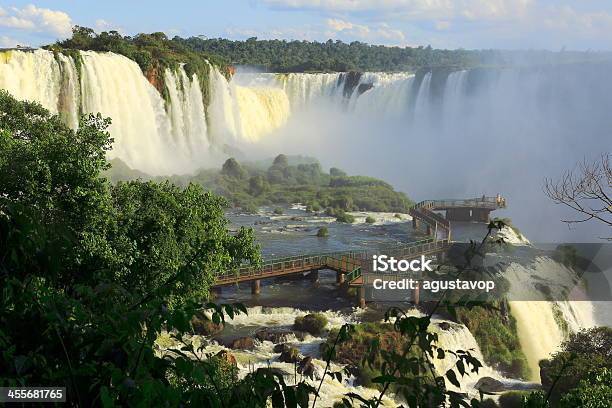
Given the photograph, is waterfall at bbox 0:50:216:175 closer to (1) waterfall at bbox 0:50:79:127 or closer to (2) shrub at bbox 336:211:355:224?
(1) waterfall at bbox 0:50:79:127

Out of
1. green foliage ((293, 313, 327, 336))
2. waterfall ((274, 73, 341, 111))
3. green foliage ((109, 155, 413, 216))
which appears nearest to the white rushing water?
green foliage ((293, 313, 327, 336))

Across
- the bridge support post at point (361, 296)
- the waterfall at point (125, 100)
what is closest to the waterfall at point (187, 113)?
the waterfall at point (125, 100)

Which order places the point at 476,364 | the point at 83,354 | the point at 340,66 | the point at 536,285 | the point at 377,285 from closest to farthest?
the point at 476,364 → the point at 83,354 → the point at 377,285 → the point at 536,285 → the point at 340,66

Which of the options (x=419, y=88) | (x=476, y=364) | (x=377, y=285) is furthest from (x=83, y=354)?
(x=419, y=88)

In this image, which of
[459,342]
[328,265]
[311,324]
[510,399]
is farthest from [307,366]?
[328,265]

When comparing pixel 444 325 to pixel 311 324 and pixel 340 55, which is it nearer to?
pixel 311 324

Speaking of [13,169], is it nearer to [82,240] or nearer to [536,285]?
[82,240]

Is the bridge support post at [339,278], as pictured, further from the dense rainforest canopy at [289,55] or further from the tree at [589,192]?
the dense rainforest canopy at [289,55]
